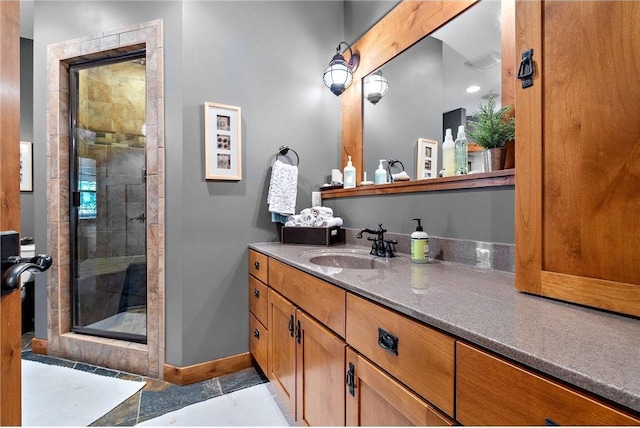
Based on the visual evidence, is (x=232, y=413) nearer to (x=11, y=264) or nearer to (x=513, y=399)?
(x=11, y=264)

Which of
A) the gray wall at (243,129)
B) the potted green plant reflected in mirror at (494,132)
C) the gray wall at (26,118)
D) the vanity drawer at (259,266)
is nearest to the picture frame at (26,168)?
the gray wall at (26,118)

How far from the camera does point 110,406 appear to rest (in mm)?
1632

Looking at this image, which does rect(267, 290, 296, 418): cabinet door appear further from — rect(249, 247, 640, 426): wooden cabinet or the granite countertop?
the granite countertop

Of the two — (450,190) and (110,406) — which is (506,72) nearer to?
(450,190)

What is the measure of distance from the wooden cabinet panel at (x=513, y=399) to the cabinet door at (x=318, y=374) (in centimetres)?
46

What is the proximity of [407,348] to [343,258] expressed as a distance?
3.08ft

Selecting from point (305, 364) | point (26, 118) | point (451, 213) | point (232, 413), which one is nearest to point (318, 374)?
point (305, 364)

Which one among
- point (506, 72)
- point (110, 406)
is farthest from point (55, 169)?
point (506, 72)

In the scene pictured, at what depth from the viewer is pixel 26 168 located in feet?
9.62

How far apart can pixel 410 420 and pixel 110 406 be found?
5.76ft

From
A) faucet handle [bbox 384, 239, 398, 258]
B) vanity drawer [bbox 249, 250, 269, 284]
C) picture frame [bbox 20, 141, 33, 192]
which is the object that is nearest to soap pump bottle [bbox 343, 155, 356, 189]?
faucet handle [bbox 384, 239, 398, 258]

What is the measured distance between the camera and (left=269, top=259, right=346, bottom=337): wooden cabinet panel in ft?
3.33

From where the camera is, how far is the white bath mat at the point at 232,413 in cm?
151

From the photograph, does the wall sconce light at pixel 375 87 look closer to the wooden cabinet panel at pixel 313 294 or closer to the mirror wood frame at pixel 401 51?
the mirror wood frame at pixel 401 51
